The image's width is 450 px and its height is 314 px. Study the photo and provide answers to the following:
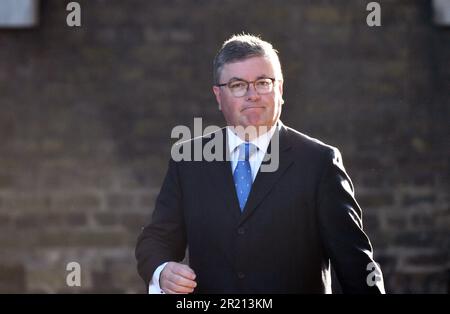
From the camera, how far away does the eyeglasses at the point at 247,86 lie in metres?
3.13

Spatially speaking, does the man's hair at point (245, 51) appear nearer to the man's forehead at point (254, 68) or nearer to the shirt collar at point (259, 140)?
the man's forehead at point (254, 68)

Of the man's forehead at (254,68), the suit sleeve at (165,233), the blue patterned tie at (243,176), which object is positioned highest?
the man's forehead at (254,68)

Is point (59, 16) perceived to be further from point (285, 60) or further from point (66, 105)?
point (285, 60)

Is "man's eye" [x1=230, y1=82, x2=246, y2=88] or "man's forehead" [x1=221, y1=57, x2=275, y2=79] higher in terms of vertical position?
"man's forehead" [x1=221, y1=57, x2=275, y2=79]

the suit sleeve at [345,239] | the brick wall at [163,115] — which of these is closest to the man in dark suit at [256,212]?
the suit sleeve at [345,239]

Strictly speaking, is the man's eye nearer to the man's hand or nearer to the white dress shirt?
the white dress shirt

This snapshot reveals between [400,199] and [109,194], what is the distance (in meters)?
2.01

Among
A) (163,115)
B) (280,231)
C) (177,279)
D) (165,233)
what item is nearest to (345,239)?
(280,231)

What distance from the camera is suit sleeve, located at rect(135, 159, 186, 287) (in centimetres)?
318

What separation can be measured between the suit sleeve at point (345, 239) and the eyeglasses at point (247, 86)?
387 mm

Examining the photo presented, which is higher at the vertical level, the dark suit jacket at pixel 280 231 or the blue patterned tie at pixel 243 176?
the blue patterned tie at pixel 243 176

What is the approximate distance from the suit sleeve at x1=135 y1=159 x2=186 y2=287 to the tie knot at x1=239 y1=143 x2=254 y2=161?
263 millimetres

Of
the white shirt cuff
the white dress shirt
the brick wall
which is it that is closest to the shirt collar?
the white dress shirt

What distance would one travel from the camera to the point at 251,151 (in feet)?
10.6
